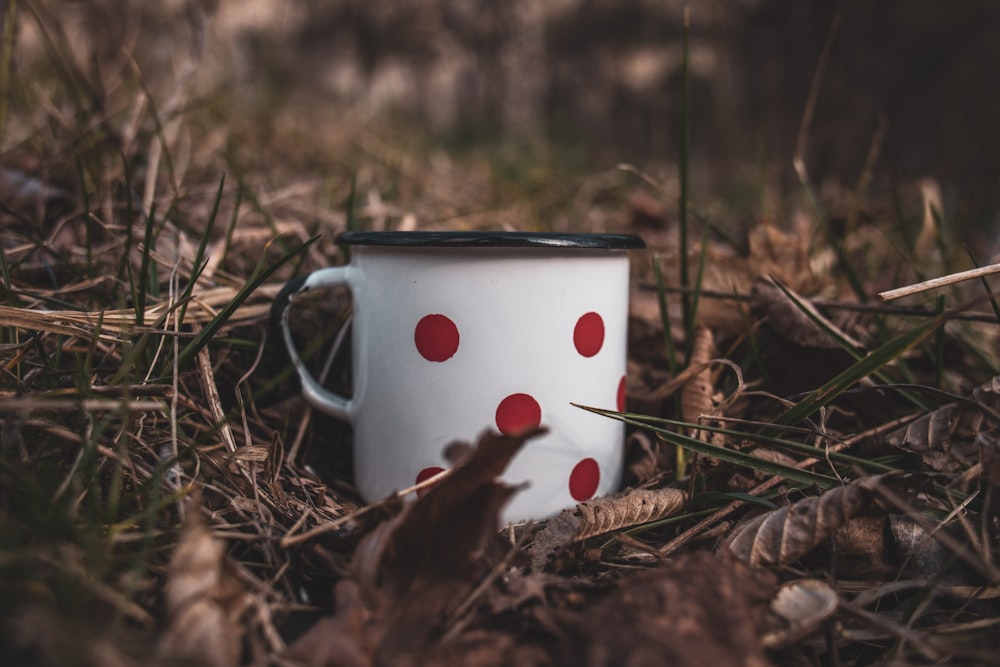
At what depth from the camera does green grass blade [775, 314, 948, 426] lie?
2.84 feet

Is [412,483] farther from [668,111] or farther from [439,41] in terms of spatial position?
[439,41]

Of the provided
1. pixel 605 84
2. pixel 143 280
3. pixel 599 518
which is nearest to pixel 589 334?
pixel 599 518

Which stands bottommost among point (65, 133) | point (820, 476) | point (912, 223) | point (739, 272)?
point (820, 476)

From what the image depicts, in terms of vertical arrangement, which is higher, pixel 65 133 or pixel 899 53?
pixel 899 53

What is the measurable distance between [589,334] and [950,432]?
1.60ft

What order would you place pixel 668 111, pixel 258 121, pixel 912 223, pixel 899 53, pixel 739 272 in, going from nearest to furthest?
pixel 739 272 → pixel 912 223 → pixel 258 121 → pixel 899 53 → pixel 668 111

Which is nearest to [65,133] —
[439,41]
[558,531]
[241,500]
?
[241,500]

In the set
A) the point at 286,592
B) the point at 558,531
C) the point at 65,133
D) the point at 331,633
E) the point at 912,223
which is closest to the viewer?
the point at 331,633

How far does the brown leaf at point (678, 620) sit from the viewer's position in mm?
583

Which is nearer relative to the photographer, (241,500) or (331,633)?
(331,633)

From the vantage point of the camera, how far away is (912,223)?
1.98 metres

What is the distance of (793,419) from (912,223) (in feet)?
4.36

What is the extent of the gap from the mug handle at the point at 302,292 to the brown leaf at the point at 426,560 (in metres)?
0.36

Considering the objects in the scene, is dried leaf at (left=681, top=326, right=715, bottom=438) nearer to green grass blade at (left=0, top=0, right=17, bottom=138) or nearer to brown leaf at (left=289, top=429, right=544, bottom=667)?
brown leaf at (left=289, top=429, right=544, bottom=667)
